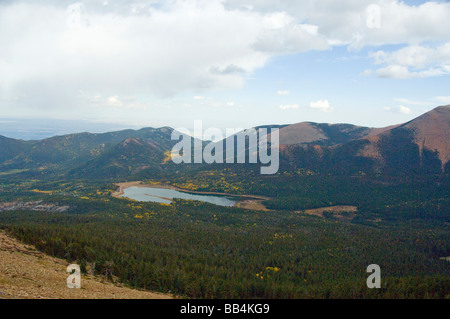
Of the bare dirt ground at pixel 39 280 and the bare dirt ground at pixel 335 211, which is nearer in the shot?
the bare dirt ground at pixel 39 280

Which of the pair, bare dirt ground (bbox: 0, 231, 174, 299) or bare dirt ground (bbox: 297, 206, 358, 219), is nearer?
bare dirt ground (bbox: 0, 231, 174, 299)

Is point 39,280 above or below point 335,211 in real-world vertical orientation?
above

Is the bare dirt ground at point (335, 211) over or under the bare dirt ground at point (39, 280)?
under

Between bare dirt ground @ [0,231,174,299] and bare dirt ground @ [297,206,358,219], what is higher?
bare dirt ground @ [0,231,174,299]

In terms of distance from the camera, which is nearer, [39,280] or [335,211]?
[39,280]
